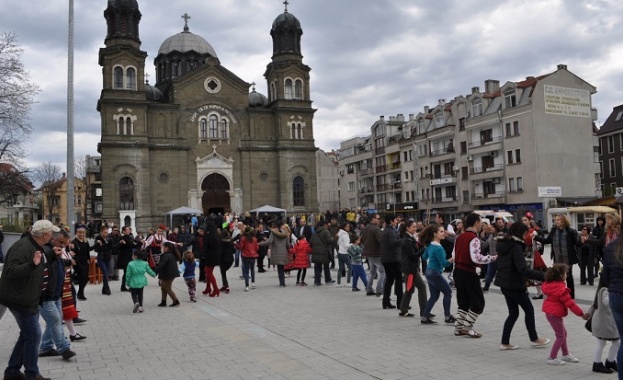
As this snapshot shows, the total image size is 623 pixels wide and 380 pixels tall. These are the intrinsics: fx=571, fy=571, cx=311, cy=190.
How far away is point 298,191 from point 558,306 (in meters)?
46.3

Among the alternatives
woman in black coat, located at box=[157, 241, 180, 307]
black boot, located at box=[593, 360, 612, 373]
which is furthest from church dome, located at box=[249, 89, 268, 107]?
black boot, located at box=[593, 360, 612, 373]

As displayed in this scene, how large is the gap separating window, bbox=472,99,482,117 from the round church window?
24809 mm

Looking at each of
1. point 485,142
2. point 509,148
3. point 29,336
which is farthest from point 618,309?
point 485,142

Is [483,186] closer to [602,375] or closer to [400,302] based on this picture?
[400,302]

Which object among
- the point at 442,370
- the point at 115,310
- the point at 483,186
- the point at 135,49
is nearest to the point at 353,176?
the point at 483,186

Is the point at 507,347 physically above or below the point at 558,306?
below

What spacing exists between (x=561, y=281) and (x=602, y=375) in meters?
1.20

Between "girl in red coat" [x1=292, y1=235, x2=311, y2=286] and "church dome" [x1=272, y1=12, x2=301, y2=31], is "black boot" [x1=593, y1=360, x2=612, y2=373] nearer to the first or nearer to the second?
"girl in red coat" [x1=292, y1=235, x2=311, y2=286]

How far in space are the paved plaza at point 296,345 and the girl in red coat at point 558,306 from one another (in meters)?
0.17

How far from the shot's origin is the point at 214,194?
51.2 metres

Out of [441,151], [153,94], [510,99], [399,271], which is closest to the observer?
[399,271]

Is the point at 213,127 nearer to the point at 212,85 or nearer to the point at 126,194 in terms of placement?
the point at 212,85

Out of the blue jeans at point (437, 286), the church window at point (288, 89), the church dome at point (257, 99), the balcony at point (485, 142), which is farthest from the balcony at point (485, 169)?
the blue jeans at point (437, 286)

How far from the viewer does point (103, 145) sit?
153 feet
